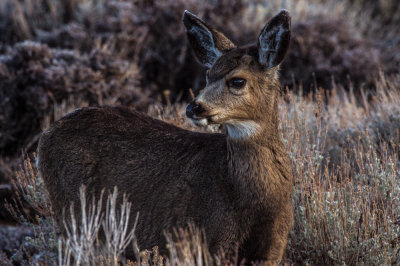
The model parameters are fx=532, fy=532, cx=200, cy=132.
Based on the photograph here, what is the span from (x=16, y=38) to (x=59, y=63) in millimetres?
3441

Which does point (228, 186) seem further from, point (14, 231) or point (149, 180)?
point (14, 231)

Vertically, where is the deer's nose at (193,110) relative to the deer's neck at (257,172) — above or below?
above

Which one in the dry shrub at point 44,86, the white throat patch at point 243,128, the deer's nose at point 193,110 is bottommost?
the white throat patch at point 243,128

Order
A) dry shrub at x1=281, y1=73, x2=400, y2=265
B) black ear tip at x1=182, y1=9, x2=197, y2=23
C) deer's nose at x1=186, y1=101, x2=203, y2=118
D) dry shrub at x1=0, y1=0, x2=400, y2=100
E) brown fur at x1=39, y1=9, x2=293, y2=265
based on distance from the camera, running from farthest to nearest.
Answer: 1. dry shrub at x1=0, y1=0, x2=400, y2=100
2. black ear tip at x1=182, y1=9, x2=197, y2=23
3. dry shrub at x1=281, y1=73, x2=400, y2=265
4. brown fur at x1=39, y1=9, x2=293, y2=265
5. deer's nose at x1=186, y1=101, x2=203, y2=118

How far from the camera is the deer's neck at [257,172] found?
4090 mm

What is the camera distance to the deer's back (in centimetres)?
426

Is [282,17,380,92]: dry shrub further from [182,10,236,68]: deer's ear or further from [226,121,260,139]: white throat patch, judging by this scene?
[226,121,260,139]: white throat patch

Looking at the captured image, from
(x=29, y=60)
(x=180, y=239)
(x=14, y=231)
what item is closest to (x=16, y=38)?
(x=29, y=60)

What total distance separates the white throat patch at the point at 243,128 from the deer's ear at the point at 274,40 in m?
0.52

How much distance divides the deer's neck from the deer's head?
11 cm

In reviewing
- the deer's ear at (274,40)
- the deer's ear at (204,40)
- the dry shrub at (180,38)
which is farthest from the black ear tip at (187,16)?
the dry shrub at (180,38)

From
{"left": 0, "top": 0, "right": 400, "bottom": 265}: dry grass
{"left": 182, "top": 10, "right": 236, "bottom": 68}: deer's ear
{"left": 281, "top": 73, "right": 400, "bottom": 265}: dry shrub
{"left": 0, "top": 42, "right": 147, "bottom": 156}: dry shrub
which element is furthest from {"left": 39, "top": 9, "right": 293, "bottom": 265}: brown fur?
{"left": 0, "top": 42, "right": 147, "bottom": 156}: dry shrub

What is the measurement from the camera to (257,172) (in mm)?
4129

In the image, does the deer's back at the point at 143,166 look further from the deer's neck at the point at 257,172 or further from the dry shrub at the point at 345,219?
the dry shrub at the point at 345,219
